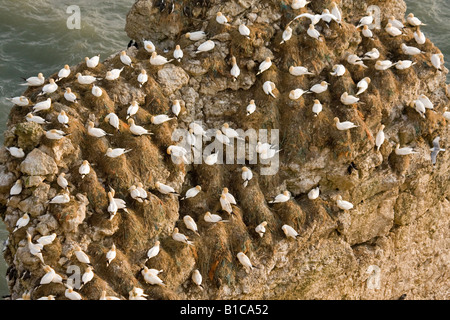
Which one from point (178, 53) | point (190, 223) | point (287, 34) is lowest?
point (190, 223)

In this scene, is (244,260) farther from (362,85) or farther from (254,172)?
(362,85)

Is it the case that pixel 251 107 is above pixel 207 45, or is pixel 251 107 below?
below

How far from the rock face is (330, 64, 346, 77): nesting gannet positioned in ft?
0.61

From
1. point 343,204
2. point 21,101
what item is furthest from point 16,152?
point 343,204

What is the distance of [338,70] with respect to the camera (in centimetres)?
1936

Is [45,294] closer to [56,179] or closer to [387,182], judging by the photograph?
[56,179]

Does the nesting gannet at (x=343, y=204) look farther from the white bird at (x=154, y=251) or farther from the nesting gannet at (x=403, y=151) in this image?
the white bird at (x=154, y=251)

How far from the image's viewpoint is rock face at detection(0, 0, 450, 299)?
1686 centimetres

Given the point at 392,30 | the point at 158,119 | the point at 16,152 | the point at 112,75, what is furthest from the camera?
the point at 392,30

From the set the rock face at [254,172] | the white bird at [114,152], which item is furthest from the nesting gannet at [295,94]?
the white bird at [114,152]

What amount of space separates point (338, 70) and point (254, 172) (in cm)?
313

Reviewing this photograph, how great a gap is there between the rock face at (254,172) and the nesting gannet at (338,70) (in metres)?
0.18
